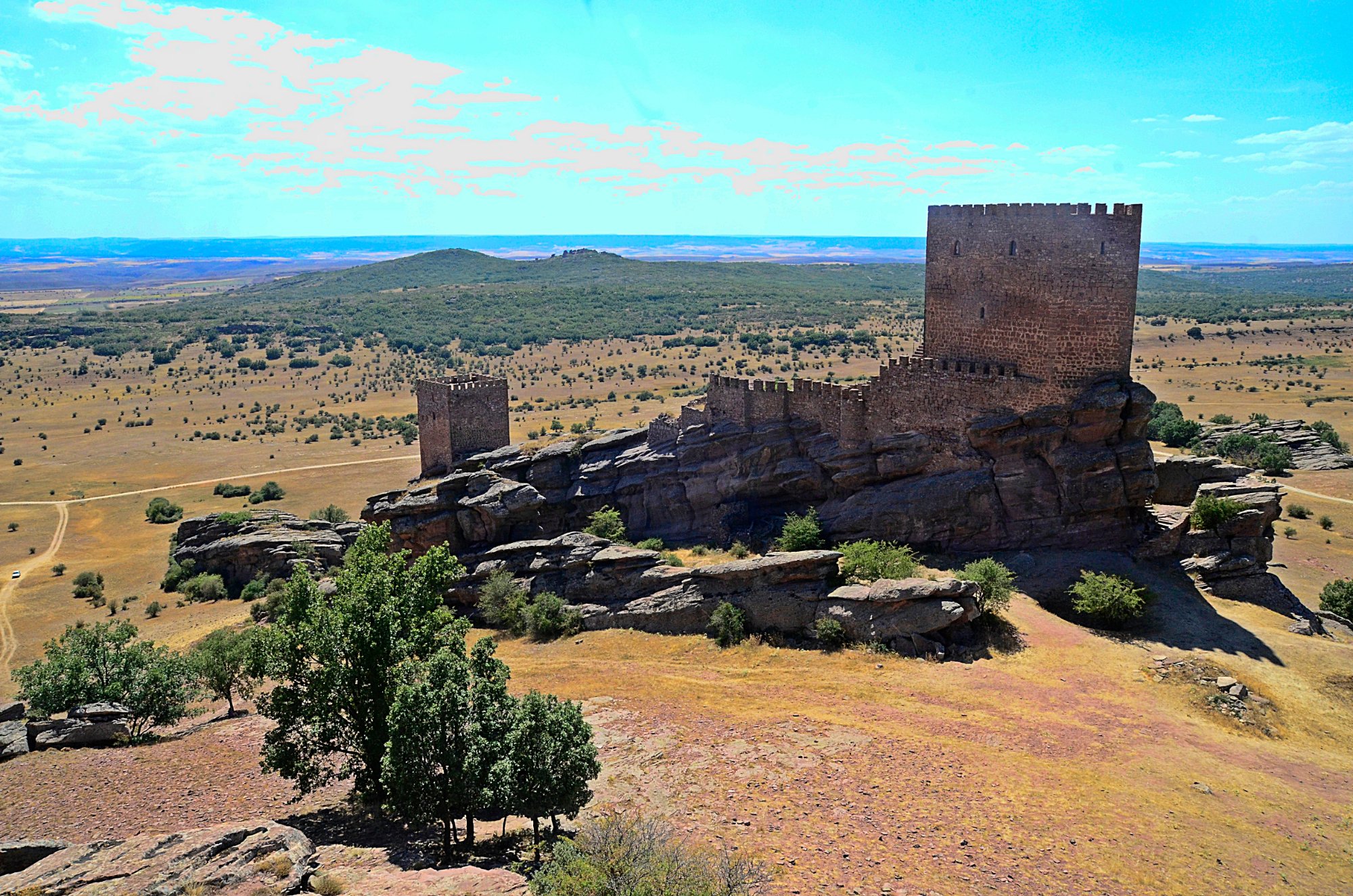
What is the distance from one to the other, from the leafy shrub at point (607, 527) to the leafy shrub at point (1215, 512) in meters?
16.8

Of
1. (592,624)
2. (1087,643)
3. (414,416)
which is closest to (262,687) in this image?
(592,624)

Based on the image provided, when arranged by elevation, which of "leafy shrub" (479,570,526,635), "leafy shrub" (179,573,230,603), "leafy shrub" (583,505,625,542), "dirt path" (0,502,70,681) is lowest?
"dirt path" (0,502,70,681)

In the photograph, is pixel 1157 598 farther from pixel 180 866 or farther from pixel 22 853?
pixel 22 853

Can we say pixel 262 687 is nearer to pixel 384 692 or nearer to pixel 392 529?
pixel 392 529

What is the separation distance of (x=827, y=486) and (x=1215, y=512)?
10.8 metres

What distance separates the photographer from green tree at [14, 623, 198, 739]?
19703 mm

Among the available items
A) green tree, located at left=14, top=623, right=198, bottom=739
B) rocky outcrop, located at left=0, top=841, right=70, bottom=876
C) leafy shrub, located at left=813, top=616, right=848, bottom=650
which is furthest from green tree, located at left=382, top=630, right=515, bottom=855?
leafy shrub, located at left=813, top=616, right=848, bottom=650

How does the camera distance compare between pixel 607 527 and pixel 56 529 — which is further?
pixel 56 529

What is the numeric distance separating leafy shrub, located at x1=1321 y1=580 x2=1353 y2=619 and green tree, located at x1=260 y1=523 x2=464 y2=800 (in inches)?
989

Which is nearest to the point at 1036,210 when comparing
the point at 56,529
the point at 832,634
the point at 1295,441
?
the point at 832,634

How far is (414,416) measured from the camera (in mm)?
70250

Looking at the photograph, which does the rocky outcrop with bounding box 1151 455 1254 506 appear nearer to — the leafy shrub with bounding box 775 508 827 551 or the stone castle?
the stone castle

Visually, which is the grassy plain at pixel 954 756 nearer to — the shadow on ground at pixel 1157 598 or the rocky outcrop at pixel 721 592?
the shadow on ground at pixel 1157 598

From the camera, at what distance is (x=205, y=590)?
117ft
